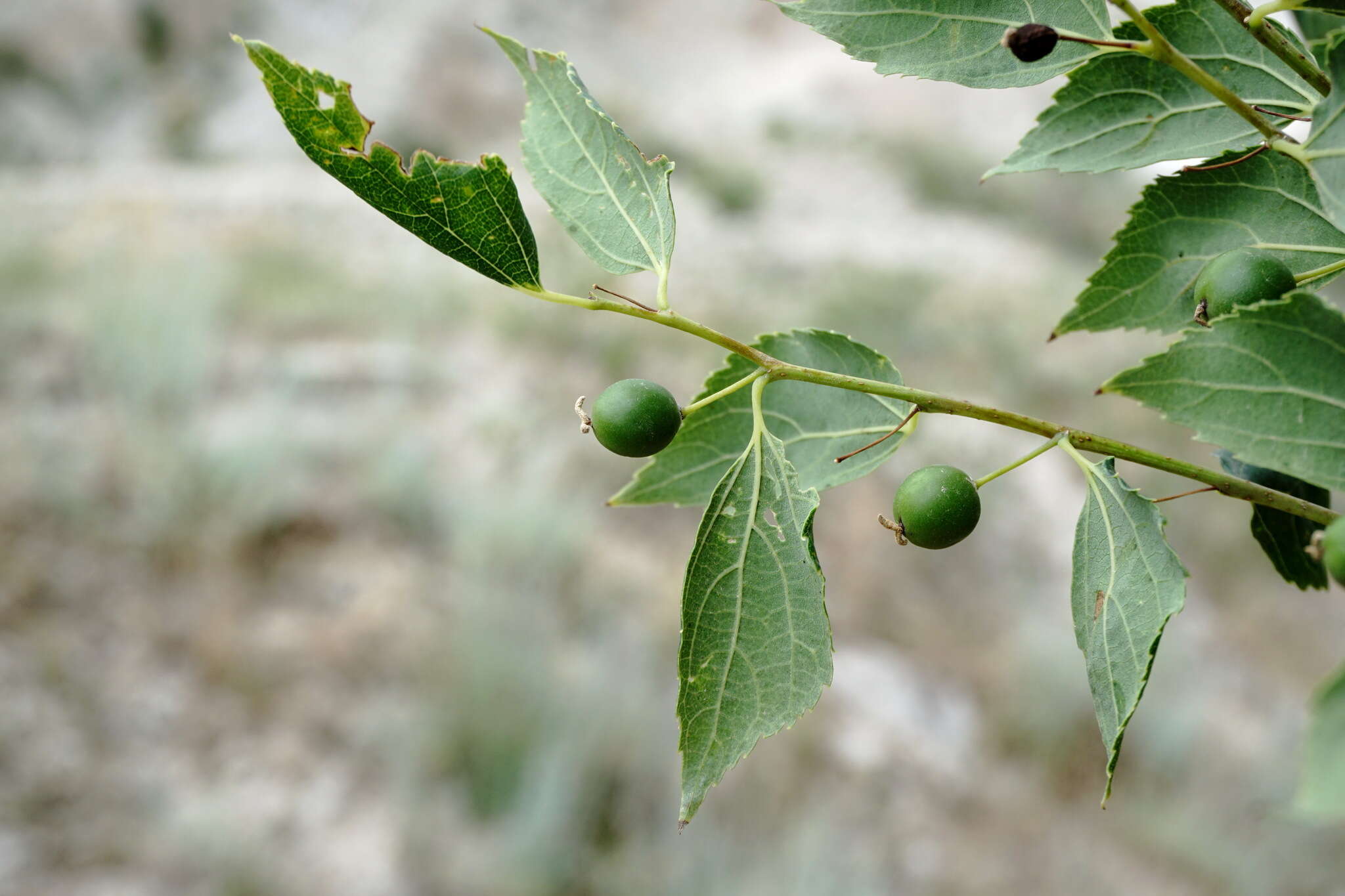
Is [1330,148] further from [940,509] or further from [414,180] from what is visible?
[414,180]

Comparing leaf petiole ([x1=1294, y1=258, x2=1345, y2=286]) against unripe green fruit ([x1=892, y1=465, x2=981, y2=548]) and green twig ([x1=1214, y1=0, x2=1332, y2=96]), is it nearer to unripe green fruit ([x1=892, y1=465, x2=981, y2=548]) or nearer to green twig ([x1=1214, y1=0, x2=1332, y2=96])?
green twig ([x1=1214, y1=0, x2=1332, y2=96])

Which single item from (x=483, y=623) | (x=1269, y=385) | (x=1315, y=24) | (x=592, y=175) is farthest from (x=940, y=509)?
(x=483, y=623)

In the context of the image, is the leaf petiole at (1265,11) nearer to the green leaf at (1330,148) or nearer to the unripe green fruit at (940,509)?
the green leaf at (1330,148)

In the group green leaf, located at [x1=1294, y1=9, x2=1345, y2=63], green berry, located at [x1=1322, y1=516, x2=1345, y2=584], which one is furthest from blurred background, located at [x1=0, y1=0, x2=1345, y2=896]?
green leaf, located at [x1=1294, y1=9, x2=1345, y2=63]

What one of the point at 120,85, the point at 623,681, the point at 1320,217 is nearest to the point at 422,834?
the point at 623,681

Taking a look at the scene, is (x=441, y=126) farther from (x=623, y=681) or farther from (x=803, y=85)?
(x=623, y=681)

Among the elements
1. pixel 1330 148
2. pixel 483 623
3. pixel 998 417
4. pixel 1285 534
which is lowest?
pixel 483 623
